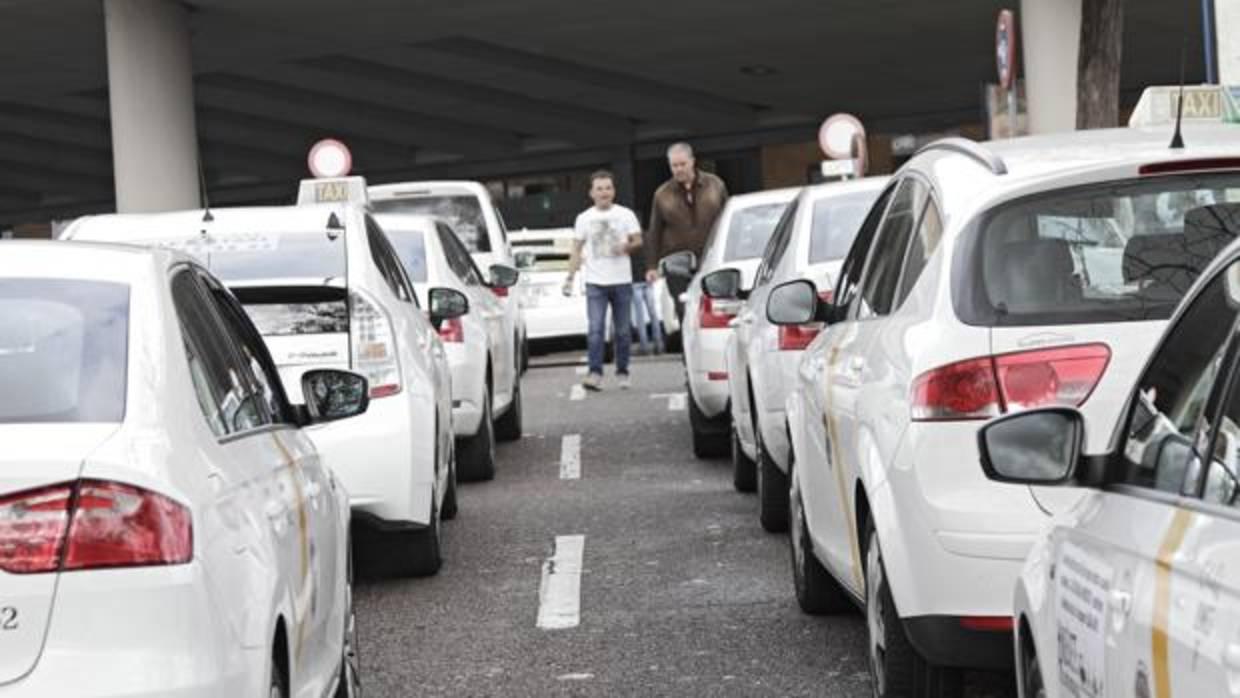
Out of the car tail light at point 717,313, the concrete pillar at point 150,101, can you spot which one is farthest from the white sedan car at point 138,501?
the concrete pillar at point 150,101

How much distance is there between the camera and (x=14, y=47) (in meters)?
39.8

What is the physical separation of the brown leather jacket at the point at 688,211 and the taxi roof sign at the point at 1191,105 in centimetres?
768

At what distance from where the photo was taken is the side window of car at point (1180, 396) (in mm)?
3992

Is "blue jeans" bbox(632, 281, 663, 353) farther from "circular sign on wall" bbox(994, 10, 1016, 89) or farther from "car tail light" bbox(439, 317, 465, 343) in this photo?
"car tail light" bbox(439, 317, 465, 343)

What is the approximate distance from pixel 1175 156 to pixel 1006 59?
50.8 ft

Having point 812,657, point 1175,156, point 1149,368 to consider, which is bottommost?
point 812,657

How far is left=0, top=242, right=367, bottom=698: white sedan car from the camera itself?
14.1 feet

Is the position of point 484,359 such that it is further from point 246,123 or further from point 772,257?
point 246,123

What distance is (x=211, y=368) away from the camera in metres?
5.51

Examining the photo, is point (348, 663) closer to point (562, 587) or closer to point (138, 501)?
point (138, 501)

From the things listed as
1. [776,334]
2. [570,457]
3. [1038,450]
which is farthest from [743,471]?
[1038,450]

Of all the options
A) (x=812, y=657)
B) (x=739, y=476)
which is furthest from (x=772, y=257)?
(x=812, y=657)

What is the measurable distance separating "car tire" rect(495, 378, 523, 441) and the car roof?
1133 centimetres

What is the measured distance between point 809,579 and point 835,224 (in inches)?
152
